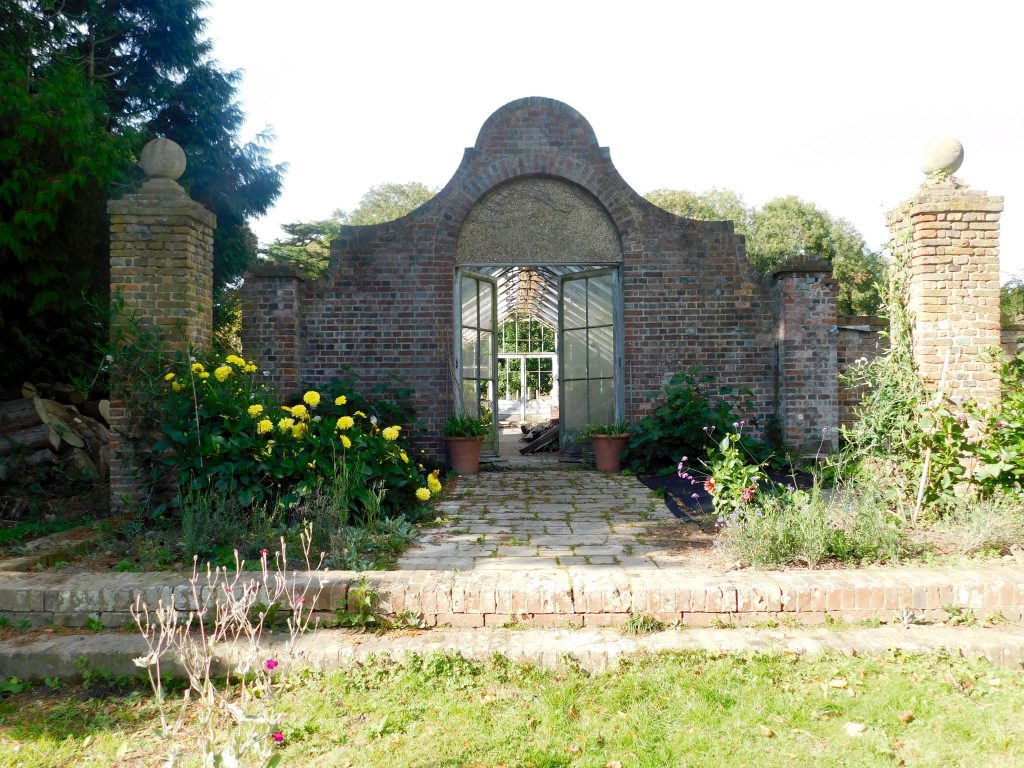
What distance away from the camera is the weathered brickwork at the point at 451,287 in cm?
924

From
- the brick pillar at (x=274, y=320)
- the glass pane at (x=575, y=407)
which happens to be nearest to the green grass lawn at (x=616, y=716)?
the brick pillar at (x=274, y=320)

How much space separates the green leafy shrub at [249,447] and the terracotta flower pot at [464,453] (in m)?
3.31

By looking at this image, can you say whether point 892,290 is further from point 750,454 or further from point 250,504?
point 250,504

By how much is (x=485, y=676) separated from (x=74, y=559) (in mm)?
2933

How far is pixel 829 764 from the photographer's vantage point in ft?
8.70

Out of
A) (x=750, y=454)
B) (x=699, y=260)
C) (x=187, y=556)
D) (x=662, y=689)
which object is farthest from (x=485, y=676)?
(x=699, y=260)

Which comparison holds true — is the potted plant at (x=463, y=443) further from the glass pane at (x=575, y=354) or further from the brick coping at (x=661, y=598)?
the brick coping at (x=661, y=598)

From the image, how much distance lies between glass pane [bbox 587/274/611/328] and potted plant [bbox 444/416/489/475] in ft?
7.02

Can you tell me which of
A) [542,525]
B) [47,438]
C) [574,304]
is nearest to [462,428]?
[574,304]

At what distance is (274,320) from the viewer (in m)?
9.01

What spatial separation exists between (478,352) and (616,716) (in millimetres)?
7282

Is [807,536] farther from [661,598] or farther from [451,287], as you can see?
[451,287]

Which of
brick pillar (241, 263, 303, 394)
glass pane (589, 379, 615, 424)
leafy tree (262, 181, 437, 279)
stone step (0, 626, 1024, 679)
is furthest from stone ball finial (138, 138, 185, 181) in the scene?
leafy tree (262, 181, 437, 279)

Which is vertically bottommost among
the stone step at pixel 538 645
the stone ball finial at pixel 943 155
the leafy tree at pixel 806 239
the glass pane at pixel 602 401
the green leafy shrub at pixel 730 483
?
the stone step at pixel 538 645
